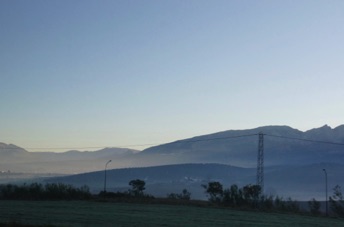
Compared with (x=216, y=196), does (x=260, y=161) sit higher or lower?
higher

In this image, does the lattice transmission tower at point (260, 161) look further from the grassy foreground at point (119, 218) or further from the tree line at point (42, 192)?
the tree line at point (42, 192)

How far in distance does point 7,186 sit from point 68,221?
41932mm

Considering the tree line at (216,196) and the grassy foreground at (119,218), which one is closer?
the grassy foreground at (119,218)

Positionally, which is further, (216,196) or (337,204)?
(216,196)

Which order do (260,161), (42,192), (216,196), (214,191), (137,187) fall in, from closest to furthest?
(42,192) → (260,161) → (216,196) → (214,191) → (137,187)

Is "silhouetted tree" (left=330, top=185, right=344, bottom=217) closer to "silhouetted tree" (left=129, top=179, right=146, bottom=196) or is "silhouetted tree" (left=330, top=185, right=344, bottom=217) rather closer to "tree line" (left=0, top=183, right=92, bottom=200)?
"silhouetted tree" (left=129, top=179, right=146, bottom=196)

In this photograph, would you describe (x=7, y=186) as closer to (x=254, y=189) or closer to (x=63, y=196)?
(x=63, y=196)

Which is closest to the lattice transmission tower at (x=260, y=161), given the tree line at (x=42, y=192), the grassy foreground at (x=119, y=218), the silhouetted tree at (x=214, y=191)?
the silhouetted tree at (x=214, y=191)

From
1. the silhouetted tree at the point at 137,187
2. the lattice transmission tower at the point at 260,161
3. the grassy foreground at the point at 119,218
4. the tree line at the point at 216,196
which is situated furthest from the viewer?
the silhouetted tree at the point at 137,187

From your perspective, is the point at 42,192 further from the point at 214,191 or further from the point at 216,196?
the point at 216,196

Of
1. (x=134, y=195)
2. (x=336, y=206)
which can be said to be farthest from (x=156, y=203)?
(x=336, y=206)

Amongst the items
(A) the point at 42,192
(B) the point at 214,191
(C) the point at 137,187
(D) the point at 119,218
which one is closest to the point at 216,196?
(B) the point at 214,191

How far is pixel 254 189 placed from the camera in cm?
8038

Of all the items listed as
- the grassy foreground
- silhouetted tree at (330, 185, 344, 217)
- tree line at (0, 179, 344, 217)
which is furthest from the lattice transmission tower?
the grassy foreground
